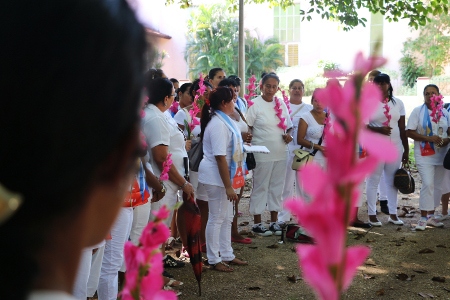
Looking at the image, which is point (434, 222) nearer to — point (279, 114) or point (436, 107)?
point (436, 107)

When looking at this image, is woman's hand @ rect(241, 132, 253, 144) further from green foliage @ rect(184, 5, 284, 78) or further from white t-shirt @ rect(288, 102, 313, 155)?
green foliage @ rect(184, 5, 284, 78)

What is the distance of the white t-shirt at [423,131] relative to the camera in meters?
7.69

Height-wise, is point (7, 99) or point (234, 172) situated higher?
point (7, 99)

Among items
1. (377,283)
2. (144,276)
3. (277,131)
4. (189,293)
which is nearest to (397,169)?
(277,131)

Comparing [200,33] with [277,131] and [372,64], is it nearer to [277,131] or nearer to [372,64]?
[277,131]

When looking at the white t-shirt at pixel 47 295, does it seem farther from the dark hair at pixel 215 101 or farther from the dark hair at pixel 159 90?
the dark hair at pixel 215 101

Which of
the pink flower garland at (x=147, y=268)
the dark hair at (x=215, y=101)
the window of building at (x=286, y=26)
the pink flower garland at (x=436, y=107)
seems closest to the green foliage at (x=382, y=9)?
the pink flower garland at (x=436, y=107)

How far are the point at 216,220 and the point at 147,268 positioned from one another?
191 inches

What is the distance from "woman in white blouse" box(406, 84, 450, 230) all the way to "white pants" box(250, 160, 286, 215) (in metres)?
1.83

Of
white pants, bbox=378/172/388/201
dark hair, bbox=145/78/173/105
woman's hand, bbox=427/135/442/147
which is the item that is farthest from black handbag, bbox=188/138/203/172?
white pants, bbox=378/172/388/201

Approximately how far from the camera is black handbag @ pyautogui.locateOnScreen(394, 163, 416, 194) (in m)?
7.74

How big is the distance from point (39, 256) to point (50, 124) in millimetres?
151

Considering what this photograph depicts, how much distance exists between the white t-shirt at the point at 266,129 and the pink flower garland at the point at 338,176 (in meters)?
6.78

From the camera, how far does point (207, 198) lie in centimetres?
624
